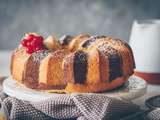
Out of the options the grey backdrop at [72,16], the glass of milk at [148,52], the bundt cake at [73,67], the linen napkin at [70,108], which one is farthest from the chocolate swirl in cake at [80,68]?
the grey backdrop at [72,16]

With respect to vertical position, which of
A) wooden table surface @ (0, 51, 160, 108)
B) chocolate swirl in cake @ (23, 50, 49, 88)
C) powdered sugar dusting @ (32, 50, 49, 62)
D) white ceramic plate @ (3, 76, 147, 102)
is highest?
powdered sugar dusting @ (32, 50, 49, 62)

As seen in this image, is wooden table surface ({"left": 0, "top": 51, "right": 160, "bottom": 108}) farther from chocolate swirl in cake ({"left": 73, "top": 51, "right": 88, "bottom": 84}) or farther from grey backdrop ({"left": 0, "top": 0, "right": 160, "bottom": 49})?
grey backdrop ({"left": 0, "top": 0, "right": 160, "bottom": 49})

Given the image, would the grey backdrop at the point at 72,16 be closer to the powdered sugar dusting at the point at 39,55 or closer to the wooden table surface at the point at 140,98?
the wooden table surface at the point at 140,98

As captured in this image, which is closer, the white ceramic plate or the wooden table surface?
the white ceramic plate

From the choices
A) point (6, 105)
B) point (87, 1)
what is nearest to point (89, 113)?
point (6, 105)

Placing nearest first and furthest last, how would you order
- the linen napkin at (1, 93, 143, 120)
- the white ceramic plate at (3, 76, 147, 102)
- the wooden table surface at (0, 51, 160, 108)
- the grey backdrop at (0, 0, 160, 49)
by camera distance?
the linen napkin at (1, 93, 143, 120) → the white ceramic plate at (3, 76, 147, 102) → the wooden table surface at (0, 51, 160, 108) → the grey backdrop at (0, 0, 160, 49)

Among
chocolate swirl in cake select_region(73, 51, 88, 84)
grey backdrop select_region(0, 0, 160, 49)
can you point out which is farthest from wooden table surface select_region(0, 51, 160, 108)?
grey backdrop select_region(0, 0, 160, 49)

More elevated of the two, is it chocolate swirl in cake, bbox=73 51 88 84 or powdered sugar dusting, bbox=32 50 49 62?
powdered sugar dusting, bbox=32 50 49 62
